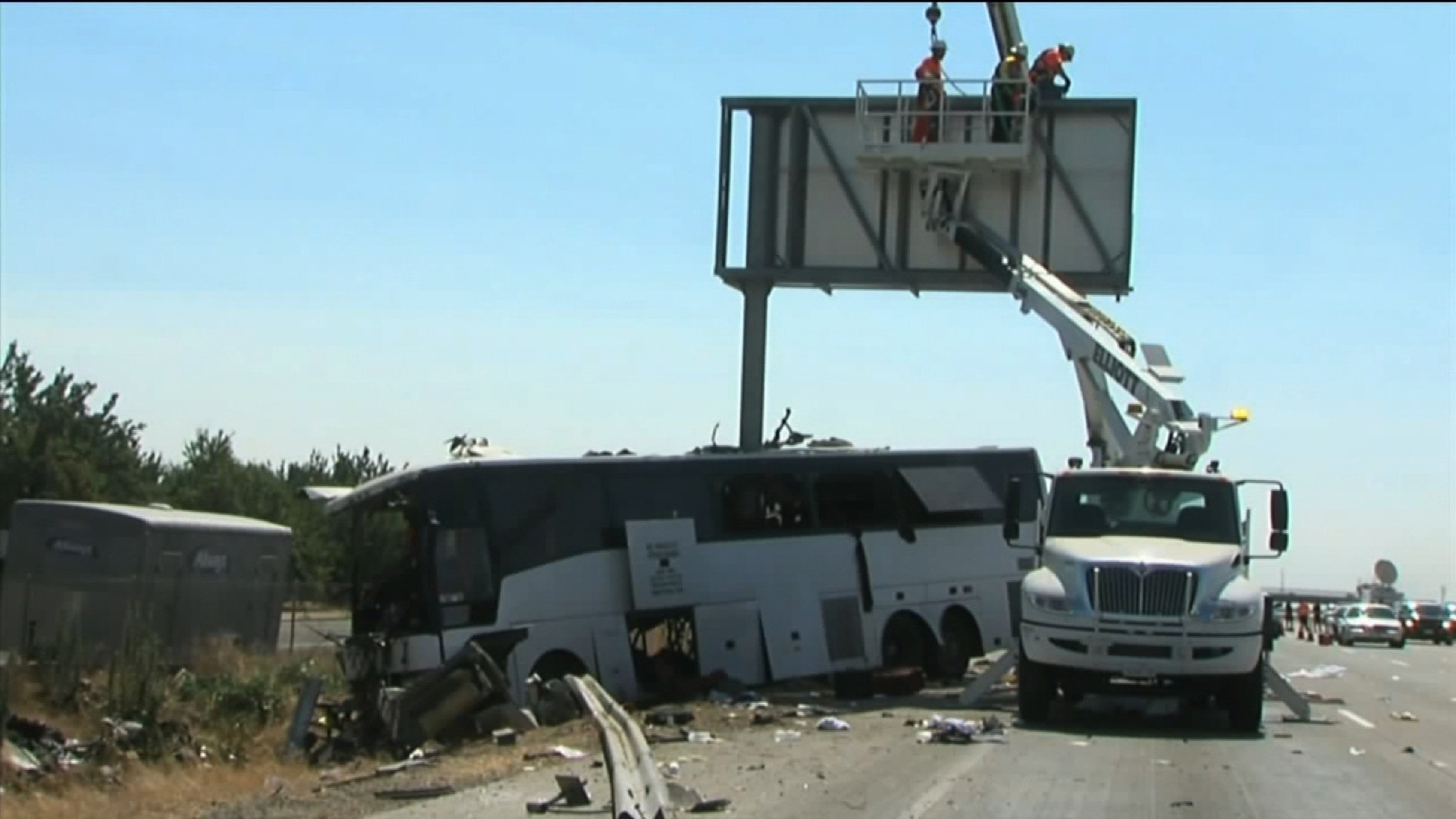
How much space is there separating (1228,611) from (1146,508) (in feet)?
5.54

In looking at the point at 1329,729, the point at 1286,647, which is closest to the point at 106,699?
the point at 1329,729

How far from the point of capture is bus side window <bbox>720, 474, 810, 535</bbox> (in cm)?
2480

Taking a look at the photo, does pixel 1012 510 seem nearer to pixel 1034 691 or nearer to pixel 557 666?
pixel 1034 691

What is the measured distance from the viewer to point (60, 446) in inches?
1982

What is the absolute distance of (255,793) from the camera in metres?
16.6

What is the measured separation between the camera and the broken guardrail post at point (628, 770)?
435 inches

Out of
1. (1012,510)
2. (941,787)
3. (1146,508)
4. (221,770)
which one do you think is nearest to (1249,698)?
(1146,508)

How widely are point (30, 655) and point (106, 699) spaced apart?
3.18 m

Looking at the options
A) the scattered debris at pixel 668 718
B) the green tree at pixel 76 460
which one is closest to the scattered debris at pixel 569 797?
the scattered debris at pixel 668 718

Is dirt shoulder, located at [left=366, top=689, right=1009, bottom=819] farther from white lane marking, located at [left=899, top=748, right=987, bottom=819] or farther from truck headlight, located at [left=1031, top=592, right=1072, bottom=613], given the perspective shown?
truck headlight, located at [left=1031, top=592, right=1072, bottom=613]

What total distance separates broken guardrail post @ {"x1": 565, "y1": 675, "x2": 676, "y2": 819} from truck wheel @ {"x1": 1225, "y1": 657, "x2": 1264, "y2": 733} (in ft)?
25.5

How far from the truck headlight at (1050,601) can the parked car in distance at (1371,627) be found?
37.9 metres

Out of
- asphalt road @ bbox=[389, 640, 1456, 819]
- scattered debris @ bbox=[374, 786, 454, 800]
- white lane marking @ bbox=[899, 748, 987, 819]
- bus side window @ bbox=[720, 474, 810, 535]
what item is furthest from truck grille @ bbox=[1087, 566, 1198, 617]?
scattered debris @ bbox=[374, 786, 454, 800]

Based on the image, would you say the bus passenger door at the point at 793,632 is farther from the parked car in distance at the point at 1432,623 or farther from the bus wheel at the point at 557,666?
the parked car in distance at the point at 1432,623
